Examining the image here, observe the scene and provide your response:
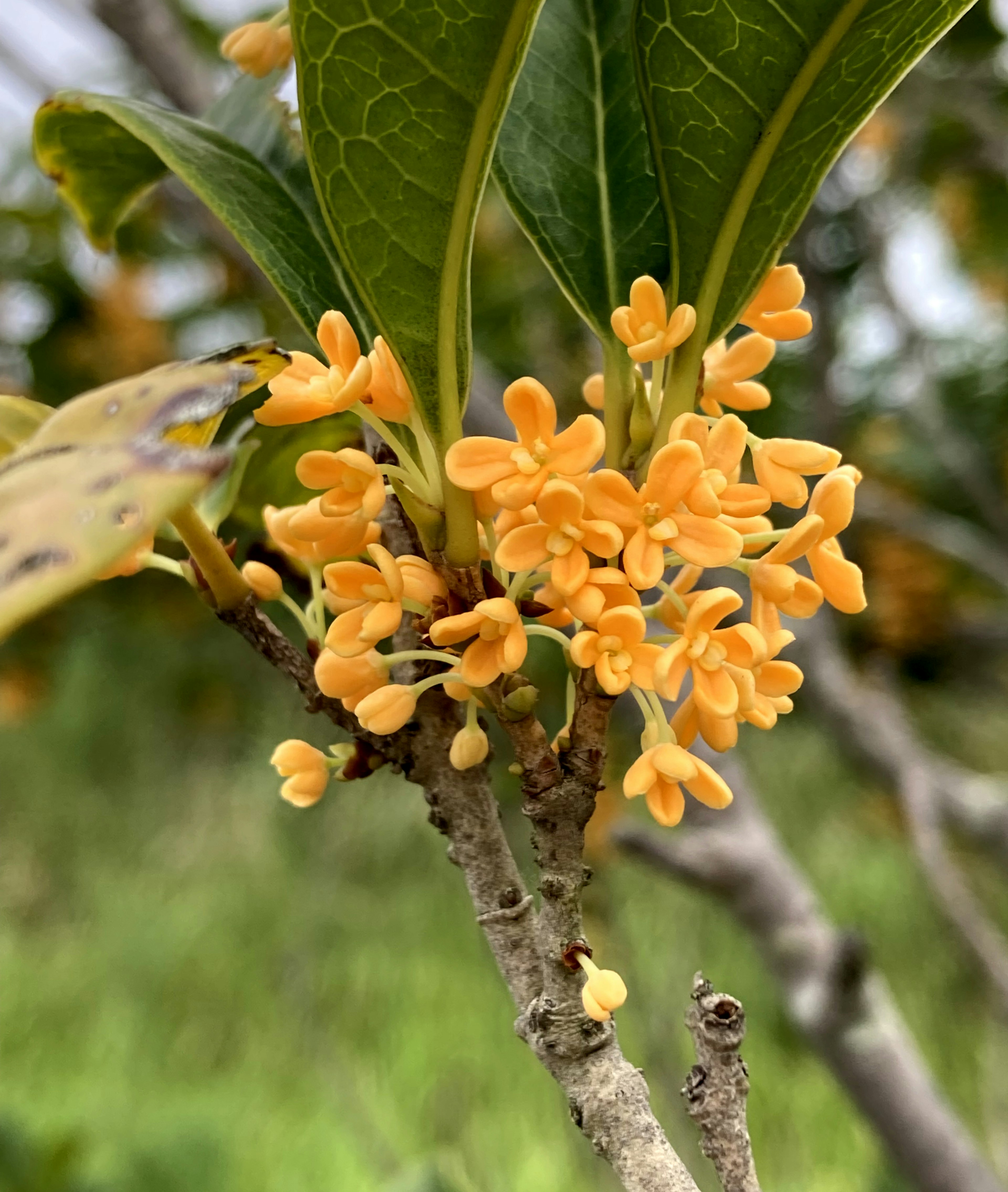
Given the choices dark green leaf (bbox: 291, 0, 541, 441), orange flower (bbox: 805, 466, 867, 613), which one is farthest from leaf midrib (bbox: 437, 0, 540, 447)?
orange flower (bbox: 805, 466, 867, 613)

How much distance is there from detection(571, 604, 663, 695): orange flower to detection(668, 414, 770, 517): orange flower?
0.04 m

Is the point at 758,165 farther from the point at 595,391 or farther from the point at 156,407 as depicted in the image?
the point at 156,407

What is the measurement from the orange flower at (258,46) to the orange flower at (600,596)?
253 mm

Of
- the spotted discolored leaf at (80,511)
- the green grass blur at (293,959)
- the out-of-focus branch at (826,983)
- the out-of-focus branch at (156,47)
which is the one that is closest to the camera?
the spotted discolored leaf at (80,511)

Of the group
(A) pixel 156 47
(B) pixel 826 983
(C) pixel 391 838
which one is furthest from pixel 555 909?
(C) pixel 391 838

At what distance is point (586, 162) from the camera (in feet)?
1.09

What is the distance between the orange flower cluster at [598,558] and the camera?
0.78 ft

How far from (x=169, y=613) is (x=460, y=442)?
1.58 meters

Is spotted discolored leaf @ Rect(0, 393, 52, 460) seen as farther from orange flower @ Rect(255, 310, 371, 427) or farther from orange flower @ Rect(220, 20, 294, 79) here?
orange flower @ Rect(220, 20, 294, 79)

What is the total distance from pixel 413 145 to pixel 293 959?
182cm

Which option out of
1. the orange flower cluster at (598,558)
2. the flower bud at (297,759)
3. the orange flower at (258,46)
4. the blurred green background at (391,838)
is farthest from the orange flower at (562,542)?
the blurred green background at (391,838)

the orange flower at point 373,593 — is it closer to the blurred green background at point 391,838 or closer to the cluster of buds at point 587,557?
the cluster of buds at point 587,557

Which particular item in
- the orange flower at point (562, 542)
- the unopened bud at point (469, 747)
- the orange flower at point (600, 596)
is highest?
the orange flower at point (562, 542)

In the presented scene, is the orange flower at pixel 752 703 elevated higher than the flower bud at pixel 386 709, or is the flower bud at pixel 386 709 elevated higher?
the orange flower at pixel 752 703
